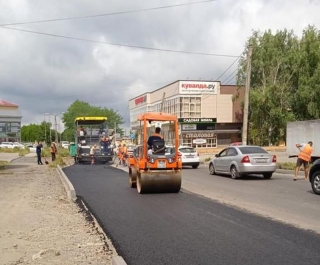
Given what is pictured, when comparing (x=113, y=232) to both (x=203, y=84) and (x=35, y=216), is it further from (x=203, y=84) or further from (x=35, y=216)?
(x=203, y=84)

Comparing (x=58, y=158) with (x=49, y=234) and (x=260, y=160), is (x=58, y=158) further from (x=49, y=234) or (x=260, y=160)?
Answer: (x=49, y=234)

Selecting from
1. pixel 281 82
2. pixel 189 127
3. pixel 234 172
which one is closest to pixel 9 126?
pixel 189 127

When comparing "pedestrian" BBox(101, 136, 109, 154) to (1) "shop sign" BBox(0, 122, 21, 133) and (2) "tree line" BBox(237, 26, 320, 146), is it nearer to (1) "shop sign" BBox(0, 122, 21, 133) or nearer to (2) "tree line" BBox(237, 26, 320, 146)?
(2) "tree line" BBox(237, 26, 320, 146)

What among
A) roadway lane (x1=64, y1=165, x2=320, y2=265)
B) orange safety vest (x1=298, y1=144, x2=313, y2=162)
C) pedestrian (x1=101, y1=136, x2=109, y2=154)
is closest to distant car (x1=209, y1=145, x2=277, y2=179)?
orange safety vest (x1=298, y1=144, x2=313, y2=162)

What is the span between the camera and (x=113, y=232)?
26.0ft

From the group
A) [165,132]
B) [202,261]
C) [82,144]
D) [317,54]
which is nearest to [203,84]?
[317,54]

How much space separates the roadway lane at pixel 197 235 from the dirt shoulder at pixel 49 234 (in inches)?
12.7

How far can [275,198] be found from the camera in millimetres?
12227

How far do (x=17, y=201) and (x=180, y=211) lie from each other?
4.93 meters

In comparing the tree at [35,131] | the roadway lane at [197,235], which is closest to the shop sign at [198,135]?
the roadway lane at [197,235]

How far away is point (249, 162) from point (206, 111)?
47414 millimetres

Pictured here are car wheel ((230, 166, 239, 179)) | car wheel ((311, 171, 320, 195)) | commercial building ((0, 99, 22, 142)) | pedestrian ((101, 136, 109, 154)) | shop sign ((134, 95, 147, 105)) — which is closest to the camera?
car wheel ((311, 171, 320, 195))

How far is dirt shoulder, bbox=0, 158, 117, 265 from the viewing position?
631 centimetres

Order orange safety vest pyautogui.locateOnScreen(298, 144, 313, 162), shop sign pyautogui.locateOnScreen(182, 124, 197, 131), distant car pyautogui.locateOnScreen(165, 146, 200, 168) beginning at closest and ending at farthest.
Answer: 1. orange safety vest pyautogui.locateOnScreen(298, 144, 313, 162)
2. distant car pyautogui.locateOnScreen(165, 146, 200, 168)
3. shop sign pyautogui.locateOnScreen(182, 124, 197, 131)
